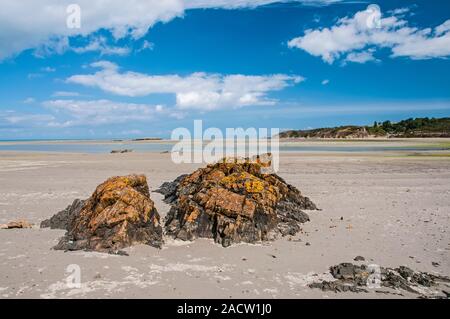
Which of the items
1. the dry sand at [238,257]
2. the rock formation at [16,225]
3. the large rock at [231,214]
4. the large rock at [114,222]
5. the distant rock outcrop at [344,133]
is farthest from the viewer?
the distant rock outcrop at [344,133]

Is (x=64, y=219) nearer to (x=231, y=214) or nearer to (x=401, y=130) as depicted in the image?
(x=231, y=214)

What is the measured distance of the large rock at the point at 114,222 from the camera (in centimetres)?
850

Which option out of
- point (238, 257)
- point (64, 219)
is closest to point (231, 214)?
point (238, 257)

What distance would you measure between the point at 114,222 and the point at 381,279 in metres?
5.97

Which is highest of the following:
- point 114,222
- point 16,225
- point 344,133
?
point 344,133

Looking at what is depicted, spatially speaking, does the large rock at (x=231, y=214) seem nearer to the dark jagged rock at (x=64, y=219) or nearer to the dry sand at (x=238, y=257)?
the dry sand at (x=238, y=257)

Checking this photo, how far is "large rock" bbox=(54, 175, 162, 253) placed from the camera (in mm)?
8500

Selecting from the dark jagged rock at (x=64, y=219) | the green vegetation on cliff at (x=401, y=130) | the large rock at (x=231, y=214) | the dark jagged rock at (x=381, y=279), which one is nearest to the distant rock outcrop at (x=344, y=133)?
the green vegetation on cliff at (x=401, y=130)

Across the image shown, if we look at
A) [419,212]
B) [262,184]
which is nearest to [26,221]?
[262,184]

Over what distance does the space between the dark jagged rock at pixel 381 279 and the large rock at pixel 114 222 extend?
419cm

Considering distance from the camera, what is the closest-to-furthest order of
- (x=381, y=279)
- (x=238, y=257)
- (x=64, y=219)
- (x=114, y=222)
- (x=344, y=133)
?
(x=381, y=279) < (x=238, y=257) < (x=114, y=222) < (x=64, y=219) < (x=344, y=133)

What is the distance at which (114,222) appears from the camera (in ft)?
28.5
